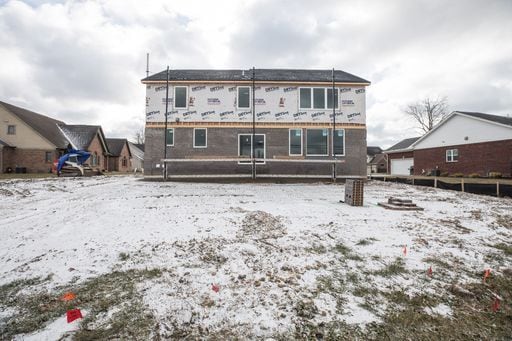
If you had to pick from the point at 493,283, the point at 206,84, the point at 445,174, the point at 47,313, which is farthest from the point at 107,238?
the point at 445,174

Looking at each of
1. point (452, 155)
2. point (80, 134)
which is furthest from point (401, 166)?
point (80, 134)

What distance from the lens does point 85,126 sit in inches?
1201

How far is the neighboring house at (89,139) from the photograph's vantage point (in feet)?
91.5

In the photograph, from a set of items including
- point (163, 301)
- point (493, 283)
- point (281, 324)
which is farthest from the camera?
point (493, 283)

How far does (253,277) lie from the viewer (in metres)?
2.94

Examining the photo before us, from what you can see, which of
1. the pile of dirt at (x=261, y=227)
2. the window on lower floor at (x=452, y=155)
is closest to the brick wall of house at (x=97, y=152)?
the pile of dirt at (x=261, y=227)

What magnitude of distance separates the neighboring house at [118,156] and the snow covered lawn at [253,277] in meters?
35.1

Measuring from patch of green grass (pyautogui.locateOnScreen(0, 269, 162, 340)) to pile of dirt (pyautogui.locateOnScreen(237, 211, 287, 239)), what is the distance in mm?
1843

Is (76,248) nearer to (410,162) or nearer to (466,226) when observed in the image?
(466,226)

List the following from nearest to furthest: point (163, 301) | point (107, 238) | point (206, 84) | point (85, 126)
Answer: point (163, 301), point (107, 238), point (206, 84), point (85, 126)

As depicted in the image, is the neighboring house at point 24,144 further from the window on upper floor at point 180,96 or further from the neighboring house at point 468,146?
the neighboring house at point 468,146

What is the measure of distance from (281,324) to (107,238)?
3427 mm

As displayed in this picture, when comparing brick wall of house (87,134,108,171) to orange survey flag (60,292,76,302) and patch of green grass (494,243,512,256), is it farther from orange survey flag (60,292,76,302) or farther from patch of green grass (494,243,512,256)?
patch of green grass (494,243,512,256)

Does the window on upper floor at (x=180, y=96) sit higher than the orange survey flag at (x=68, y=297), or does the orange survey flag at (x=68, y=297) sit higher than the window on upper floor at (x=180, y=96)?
the window on upper floor at (x=180, y=96)
